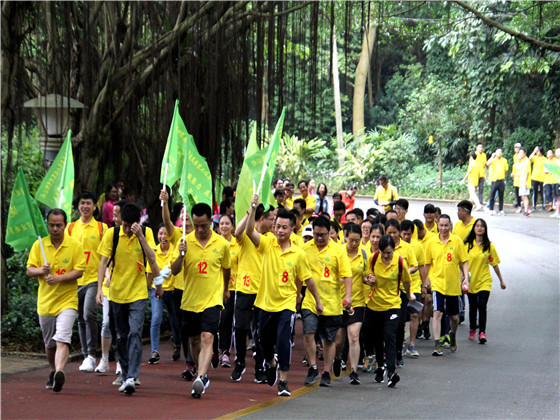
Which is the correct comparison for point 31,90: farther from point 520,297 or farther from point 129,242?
point 520,297

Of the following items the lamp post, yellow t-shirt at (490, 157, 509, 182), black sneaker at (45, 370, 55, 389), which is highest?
the lamp post

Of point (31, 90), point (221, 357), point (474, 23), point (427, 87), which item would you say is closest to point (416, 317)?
point (221, 357)

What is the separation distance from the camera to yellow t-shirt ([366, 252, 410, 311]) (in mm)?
10914

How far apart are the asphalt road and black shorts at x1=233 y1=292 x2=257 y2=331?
117 cm

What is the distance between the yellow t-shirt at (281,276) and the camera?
9.79 m

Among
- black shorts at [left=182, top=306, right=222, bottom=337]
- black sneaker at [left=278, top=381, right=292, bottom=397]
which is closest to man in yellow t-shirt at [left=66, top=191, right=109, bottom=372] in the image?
black shorts at [left=182, top=306, right=222, bottom=337]

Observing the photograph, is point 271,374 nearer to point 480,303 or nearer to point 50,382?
point 50,382

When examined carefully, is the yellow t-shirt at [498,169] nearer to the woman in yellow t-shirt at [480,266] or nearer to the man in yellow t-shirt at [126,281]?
the woman in yellow t-shirt at [480,266]

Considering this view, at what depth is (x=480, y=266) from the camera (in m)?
13.8

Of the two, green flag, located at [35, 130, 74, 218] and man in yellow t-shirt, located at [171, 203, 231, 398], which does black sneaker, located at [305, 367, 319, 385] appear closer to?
man in yellow t-shirt, located at [171, 203, 231, 398]

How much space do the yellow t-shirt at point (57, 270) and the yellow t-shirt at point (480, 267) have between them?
643 centimetres

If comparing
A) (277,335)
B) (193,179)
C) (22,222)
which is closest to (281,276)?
(277,335)

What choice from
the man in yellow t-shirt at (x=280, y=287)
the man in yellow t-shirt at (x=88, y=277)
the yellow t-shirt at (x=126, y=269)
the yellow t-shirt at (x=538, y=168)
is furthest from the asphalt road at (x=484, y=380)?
the yellow t-shirt at (x=538, y=168)

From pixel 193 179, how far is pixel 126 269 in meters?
1.31
